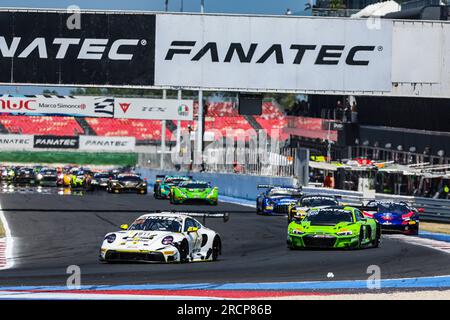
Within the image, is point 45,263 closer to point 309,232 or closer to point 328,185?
point 309,232

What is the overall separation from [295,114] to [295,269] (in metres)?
73.1

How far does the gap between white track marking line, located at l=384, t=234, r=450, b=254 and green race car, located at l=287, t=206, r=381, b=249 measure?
72.6 inches

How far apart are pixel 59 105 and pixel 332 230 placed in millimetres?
14618

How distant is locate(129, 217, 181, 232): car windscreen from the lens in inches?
836

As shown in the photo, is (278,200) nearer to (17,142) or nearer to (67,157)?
(17,142)

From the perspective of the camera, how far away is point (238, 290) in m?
16.1

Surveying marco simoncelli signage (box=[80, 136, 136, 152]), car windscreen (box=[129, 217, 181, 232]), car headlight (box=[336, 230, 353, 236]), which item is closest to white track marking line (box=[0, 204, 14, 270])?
car windscreen (box=[129, 217, 181, 232])

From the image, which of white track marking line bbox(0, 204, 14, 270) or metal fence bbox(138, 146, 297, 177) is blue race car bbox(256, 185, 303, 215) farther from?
white track marking line bbox(0, 204, 14, 270)

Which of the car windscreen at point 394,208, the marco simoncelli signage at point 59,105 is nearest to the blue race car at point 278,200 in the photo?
the marco simoncelli signage at point 59,105

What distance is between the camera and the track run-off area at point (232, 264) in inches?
674

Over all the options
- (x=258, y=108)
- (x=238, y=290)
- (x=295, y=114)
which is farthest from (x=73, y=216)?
(x=295, y=114)

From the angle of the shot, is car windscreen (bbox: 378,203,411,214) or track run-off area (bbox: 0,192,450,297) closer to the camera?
track run-off area (bbox: 0,192,450,297)

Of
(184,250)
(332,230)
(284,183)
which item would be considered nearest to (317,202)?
(332,230)
